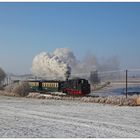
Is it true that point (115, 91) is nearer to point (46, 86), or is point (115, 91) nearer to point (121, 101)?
point (46, 86)

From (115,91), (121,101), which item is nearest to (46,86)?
(115,91)

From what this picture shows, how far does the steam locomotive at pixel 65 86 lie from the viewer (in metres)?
46.9

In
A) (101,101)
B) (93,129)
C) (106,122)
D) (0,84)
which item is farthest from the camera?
(0,84)

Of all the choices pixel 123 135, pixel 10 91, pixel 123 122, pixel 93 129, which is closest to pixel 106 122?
pixel 123 122

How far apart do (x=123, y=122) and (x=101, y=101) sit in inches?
572

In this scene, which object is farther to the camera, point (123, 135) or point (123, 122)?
point (123, 122)

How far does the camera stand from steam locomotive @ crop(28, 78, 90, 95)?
46.9 m

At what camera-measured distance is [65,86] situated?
4922 centimetres

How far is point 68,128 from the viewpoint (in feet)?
49.6

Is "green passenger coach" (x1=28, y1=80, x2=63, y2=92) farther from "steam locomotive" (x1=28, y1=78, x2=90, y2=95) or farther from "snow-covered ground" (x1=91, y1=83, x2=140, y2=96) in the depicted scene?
"snow-covered ground" (x1=91, y1=83, x2=140, y2=96)

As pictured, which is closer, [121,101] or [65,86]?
[121,101]

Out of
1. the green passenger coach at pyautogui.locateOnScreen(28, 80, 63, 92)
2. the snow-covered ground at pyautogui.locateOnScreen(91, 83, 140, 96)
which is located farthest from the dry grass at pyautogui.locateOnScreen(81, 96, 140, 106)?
the green passenger coach at pyautogui.locateOnScreen(28, 80, 63, 92)

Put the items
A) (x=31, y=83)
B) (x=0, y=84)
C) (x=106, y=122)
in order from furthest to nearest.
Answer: (x=0, y=84) < (x=31, y=83) < (x=106, y=122)

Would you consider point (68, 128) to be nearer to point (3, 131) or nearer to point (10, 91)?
point (3, 131)
